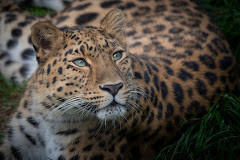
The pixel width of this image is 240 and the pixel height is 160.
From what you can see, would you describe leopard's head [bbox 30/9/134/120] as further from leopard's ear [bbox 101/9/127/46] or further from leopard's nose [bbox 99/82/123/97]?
leopard's ear [bbox 101/9/127/46]

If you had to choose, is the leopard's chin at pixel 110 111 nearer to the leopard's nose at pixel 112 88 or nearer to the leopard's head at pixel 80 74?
the leopard's head at pixel 80 74

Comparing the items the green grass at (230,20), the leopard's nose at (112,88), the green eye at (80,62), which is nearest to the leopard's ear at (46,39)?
the green eye at (80,62)

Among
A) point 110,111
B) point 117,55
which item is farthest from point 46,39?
point 110,111

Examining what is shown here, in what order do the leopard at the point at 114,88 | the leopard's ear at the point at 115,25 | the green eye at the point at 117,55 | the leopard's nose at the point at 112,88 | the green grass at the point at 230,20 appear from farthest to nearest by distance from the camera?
the green grass at the point at 230,20 → the leopard's ear at the point at 115,25 → the green eye at the point at 117,55 → the leopard at the point at 114,88 → the leopard's nose at the point at 112,88

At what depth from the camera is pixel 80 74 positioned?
3.48 meters

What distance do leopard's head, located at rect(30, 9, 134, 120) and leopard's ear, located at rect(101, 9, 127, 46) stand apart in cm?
17

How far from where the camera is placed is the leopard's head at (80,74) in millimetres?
3330

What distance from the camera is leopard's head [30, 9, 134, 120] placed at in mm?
3330

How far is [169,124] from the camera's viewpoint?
169 inches

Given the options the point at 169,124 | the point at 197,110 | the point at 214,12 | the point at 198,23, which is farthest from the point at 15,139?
the point at 214,12

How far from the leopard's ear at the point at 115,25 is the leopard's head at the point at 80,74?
17 centimetres

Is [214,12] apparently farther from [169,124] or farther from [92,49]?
[92,49]

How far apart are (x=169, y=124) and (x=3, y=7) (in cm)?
A: 447

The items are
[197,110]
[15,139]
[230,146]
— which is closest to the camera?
[230,146]
